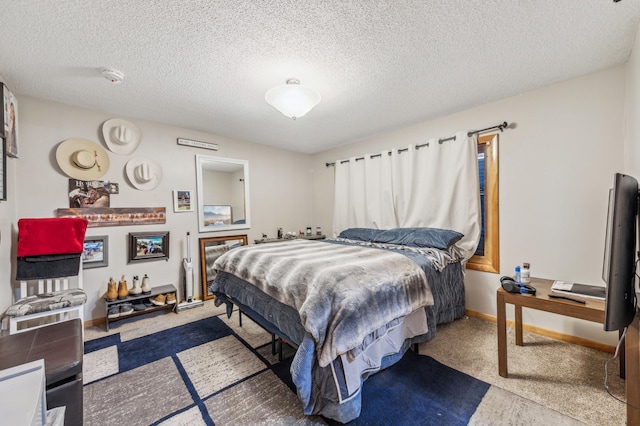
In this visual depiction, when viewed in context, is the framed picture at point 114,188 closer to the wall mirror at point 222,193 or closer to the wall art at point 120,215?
the wall art at point 120,215

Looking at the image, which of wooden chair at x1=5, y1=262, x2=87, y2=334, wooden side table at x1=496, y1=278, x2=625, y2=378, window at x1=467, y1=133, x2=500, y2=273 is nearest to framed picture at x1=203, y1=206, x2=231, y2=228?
wooden chair at x1=5, y1=262, x2=87, y2=334

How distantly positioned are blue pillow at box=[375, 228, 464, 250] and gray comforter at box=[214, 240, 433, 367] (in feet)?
2.58

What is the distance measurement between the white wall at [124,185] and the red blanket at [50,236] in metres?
0.11

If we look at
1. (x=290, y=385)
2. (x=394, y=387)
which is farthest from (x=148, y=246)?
(x=394, y=387)

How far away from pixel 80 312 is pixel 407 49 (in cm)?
356

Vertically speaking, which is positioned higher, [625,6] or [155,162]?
[625,6]

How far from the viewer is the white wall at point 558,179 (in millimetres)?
2160

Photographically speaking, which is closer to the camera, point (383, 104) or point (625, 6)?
point (625, 6)

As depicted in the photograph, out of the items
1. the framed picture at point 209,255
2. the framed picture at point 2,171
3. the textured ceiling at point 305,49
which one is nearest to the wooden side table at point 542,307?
the textured ceiling at point 305,49

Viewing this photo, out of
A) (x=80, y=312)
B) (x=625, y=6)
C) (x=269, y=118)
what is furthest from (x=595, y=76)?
(x=80, y=312)

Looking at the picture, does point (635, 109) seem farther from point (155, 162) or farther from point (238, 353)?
point (155, 162)

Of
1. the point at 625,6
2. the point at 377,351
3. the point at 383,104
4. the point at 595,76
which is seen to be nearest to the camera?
the point at 625,6

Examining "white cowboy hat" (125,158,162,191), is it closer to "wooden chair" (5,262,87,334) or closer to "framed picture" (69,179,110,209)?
"framed picture" (69,179,110,209)

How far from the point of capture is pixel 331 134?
151 inches
